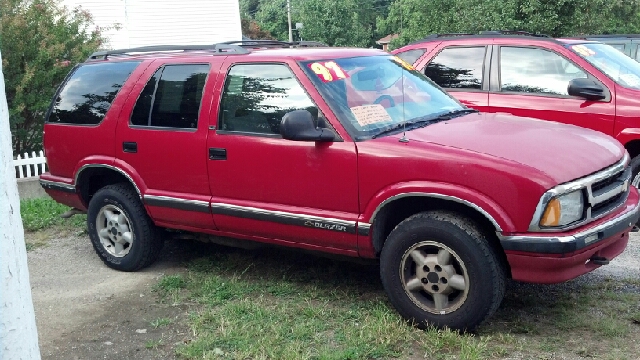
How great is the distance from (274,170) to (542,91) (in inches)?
140

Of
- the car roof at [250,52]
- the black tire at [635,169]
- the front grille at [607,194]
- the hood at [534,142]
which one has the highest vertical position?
the car roof at [250,52]

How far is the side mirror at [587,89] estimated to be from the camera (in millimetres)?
6820

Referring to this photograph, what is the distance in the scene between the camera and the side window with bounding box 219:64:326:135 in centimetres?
507

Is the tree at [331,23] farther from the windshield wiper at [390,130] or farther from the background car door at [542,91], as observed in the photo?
the windshield wiper at [390,130]

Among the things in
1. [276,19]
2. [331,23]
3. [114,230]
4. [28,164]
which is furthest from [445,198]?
[276,19]

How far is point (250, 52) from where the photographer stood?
5629 millimetres

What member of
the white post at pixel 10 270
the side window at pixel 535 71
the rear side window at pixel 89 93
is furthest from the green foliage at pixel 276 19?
the white post at pixel 10 270

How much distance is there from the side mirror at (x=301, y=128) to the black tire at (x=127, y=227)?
1932 mm

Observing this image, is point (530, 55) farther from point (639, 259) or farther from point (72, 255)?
point (72, 255)

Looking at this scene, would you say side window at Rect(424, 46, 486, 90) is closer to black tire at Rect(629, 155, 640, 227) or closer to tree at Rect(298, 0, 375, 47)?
black tire at Rect(629, 155, 640, 227)

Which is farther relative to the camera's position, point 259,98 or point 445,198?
point 259,98

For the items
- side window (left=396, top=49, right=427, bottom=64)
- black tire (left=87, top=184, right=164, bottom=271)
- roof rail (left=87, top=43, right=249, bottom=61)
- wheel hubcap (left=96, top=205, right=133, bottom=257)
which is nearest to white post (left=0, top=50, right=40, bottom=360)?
roof rail (left=87, top=43, right=249, bottom=61)

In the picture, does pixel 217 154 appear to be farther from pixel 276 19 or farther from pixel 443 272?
pixel 276 19

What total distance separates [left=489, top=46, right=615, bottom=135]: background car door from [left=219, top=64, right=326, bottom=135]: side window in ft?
10.1
